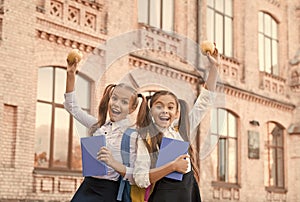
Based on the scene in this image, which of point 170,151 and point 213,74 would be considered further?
point 213,74

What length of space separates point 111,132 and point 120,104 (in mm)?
207

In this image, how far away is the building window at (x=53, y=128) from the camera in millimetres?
11336

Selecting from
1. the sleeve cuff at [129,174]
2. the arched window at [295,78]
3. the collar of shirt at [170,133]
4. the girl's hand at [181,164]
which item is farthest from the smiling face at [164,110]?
the arched window at [295,78]

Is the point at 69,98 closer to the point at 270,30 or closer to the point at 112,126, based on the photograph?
the point at 112,126

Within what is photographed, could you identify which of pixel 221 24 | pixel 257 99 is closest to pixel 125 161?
pixel 221 24

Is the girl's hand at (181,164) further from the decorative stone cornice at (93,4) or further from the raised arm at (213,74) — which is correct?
the decorative stone cornice at (93,4)

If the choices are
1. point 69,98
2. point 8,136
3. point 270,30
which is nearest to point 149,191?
point 69,98

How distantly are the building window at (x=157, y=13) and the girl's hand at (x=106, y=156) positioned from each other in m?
10.1

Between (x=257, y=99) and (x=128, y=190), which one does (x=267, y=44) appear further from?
(x=128, y=190)

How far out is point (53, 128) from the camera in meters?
11.6

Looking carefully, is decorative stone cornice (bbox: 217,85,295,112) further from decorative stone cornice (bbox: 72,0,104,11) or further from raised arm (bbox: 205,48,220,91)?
raised arm (bbox: 205,48,220,91)

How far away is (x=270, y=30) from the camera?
1955 centimetres

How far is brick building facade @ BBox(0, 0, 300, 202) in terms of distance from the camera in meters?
5.87

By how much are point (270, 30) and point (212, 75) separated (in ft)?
51.3
